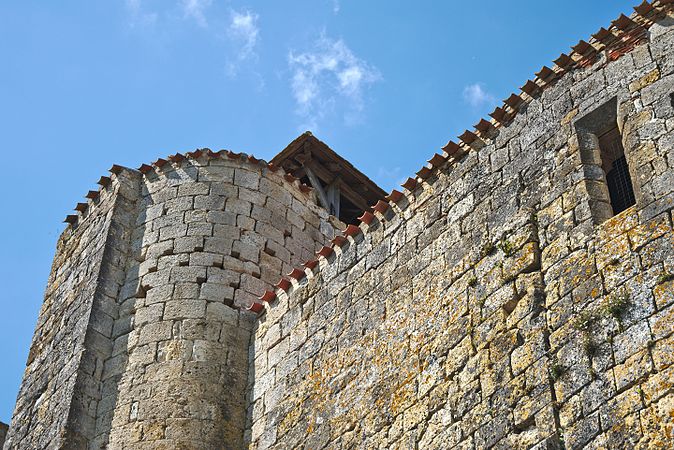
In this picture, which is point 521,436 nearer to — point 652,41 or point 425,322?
point 425,322

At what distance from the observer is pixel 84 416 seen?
424 inches

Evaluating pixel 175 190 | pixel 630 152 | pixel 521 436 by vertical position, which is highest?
pixel 175 190

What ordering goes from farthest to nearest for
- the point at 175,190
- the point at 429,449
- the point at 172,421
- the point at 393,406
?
1. the point at 175,190
2. the point at 172,421
3. the point at 393,406
4. the point at 429,449

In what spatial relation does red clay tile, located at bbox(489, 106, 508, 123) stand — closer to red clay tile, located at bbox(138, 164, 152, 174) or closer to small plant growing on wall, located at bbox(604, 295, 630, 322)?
small plant growing on wall, located at bbox(604, 295, 630, 322)

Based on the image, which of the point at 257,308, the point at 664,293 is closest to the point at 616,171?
the point at 664,293

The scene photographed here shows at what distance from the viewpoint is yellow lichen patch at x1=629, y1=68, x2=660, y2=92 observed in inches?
352

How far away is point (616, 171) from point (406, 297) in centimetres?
183

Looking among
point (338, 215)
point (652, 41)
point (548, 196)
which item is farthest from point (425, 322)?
point (338, 215)

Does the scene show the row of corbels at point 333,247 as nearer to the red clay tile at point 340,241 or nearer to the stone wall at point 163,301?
the red clay tile at point 340,241

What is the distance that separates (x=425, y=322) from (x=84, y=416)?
319 centimetres

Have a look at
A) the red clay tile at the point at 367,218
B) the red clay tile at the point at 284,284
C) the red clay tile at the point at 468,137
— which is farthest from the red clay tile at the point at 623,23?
the red clay tile at the point at 284,284

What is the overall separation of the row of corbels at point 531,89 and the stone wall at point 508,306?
0.17 ft

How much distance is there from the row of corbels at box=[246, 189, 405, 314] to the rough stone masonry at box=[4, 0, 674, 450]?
19 millimetres

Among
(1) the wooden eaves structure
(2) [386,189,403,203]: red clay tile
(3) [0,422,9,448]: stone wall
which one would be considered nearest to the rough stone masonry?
(2) [386,189,403,203]: red clay tile
